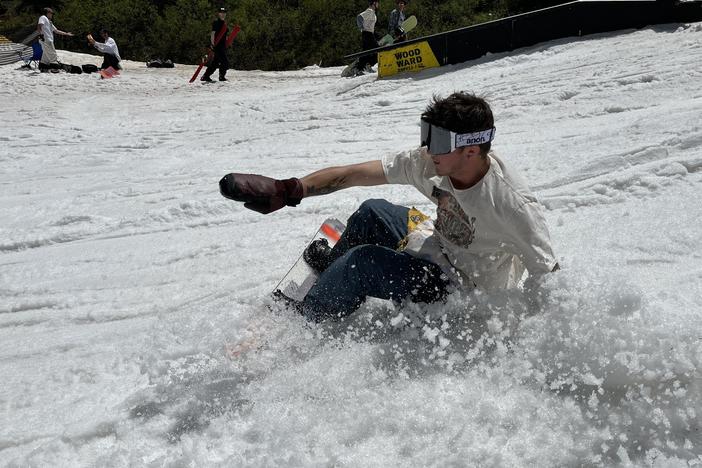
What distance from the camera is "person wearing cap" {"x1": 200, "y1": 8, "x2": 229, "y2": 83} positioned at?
12.5 m

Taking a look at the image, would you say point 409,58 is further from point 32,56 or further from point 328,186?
point 32,56

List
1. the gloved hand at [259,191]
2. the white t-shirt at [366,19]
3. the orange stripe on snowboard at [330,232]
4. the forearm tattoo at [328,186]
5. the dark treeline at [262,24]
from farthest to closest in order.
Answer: the dark treeline at [262,24] < the white t-shirt at [366,19] < the orange stripe on snowboard at [330,232] < the forearm tattoo at [328,186] < the gloved hand at [259,191]

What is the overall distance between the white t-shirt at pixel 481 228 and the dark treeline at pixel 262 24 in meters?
17.1

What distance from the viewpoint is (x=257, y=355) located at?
2559mm

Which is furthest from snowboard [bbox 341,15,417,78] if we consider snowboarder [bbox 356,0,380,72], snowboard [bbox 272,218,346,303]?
snowboard [bbox 272,218,346,303]

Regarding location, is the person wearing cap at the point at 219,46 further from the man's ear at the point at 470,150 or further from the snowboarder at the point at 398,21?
the man's ear at the point at 470,150

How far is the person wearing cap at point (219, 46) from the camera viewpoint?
41.0 ft

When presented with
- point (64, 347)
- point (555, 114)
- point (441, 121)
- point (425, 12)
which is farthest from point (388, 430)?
point (425, 12)

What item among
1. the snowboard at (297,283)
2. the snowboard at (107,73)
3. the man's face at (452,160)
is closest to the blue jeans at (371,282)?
the snowboard at (297,283)

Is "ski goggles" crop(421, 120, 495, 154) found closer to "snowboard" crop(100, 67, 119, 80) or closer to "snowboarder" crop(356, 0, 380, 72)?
"snowboarder" crop(356, 0, 380, 72)

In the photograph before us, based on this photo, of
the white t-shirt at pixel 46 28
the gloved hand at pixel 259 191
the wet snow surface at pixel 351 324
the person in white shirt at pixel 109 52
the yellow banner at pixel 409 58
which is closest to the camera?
the wet snow surface at pixel 351 324

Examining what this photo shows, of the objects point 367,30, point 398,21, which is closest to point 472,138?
point 398,21

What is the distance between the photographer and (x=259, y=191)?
8.16ft

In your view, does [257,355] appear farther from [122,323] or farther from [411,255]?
[122,323]
